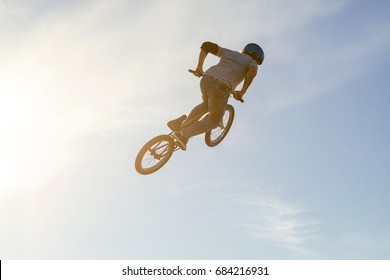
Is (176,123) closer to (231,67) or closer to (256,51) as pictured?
(231,67)

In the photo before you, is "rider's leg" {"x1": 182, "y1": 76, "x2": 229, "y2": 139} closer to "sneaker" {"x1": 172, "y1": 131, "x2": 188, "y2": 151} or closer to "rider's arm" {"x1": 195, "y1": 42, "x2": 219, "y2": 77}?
"sneaker" {"x1": 172, "y1": 131, "x2": 188, "y2": 151}

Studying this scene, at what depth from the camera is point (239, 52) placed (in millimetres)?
9219

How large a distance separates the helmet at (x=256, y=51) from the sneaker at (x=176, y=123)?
1.99m

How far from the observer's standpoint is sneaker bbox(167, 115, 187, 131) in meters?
9.62

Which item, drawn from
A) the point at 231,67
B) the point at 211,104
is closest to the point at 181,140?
the point at 211,104

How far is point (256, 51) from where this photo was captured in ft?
30.2

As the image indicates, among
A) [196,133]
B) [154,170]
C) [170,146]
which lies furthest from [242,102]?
[154,170]

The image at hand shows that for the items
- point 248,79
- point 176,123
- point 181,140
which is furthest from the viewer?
point 176,123

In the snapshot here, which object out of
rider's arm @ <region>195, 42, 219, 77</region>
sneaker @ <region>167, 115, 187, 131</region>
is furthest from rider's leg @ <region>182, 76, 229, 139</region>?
rider's arm @ <region>195, 42, 219, 77</region>

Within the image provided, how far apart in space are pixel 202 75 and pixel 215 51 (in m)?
0.58

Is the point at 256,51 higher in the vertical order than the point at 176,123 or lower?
higher

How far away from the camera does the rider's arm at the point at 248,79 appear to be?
8977mm

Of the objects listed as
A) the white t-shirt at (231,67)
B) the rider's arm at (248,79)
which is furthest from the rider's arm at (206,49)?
the rider's arm at (248,79)

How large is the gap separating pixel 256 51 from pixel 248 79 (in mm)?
640
